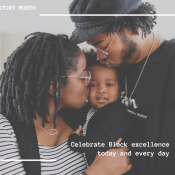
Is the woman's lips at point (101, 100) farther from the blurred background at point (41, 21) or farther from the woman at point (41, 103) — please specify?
the blurred background at point (41, 21)

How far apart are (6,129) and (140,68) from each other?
0.95 meters

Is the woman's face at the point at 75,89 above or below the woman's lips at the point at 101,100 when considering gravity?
above

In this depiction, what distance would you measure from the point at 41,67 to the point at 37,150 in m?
0.48

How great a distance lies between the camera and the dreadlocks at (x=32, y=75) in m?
1.12

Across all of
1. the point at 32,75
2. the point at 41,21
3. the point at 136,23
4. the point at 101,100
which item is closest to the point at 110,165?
the point at 101,100

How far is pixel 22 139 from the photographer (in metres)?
1.10

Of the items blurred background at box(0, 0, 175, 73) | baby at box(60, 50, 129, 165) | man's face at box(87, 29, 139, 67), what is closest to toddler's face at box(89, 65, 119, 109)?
baby at box(60, 50, 129, 165)

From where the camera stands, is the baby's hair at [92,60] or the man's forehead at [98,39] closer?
the man's forehead at [98,39]

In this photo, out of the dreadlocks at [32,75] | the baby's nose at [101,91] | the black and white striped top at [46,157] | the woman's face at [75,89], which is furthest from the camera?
the baby's nose at [101,91]

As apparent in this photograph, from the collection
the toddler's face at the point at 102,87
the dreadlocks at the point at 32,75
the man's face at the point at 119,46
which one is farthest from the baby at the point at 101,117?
the dreadlocks at the point at 32,75

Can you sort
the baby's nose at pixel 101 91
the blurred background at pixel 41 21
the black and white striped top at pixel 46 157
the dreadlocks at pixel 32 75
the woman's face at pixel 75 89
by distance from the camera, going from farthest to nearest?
1. the blurred background at pixel 41 21
2. the baby's nose at pixel 101 91
3. the woman's face at pixel 75 89
4. the dreadlocks at pixel 32 75
5. the black and white striped top at pixel 46 157

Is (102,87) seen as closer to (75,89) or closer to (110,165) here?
(75,89)

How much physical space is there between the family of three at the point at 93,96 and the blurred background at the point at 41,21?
556mm

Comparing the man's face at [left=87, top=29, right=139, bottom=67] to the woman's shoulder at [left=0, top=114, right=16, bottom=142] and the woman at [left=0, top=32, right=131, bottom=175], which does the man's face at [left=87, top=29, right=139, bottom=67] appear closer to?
the woman at [left=0, top=32, right=131, bottom=175]
